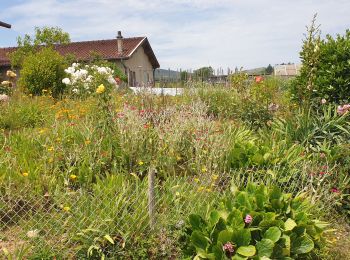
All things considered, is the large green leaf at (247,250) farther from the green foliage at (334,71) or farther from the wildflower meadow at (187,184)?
the green foliage at (334,71)

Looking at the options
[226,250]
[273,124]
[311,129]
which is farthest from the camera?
[273,124]

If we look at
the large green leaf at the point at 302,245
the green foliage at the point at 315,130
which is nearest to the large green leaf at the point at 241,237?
the large green leaf at the point at 302,245

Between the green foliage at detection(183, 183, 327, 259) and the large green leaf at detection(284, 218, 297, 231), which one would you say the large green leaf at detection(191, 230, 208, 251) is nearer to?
the green foliage at detection(183, 183, 327, 259)

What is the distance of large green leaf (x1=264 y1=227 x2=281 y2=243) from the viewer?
9.45 ft

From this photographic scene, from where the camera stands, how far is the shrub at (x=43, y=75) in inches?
482

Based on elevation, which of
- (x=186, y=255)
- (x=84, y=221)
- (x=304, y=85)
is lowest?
(x=186, y=255)

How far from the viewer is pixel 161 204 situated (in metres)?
3.49

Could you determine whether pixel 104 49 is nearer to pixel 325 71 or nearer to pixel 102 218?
pixel 325 71

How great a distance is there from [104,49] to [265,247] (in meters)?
28.2

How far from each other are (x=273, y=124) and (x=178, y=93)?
4.23 metres

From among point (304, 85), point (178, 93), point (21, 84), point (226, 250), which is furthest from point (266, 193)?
point (21, 84)

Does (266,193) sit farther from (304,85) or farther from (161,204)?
(304,85)

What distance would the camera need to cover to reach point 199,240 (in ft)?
9.68

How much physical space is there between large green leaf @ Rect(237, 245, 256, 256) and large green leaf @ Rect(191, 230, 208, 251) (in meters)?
0.27
